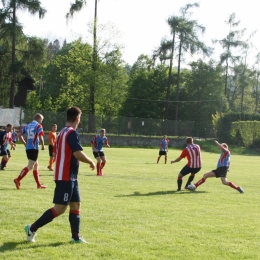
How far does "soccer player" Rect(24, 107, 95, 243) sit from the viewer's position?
6.15 meters

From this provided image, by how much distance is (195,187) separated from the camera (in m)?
13.5

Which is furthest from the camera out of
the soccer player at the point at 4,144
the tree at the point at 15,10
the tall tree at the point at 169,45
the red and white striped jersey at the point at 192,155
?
the tall tree at the point at 169,45

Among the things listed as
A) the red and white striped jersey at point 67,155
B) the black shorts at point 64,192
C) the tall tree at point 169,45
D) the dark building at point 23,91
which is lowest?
the black shorts at point 64,192

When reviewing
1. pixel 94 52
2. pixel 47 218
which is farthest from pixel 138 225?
pixel 94 52

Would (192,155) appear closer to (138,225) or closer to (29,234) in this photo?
(138,225)

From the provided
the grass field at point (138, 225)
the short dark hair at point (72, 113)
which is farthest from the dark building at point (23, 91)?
the short dark hair at point (72, 113)

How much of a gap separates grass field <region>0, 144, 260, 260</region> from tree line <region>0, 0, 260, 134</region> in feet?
101

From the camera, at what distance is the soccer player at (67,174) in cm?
615

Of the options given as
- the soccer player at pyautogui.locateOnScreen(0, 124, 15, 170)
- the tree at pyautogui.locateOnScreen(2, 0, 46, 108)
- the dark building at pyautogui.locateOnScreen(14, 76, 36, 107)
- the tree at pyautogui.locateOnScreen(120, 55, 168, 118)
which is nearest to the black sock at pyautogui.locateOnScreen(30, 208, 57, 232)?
the soccer player at pyautogui.locateOnScreen(0, 124, 15, 170)

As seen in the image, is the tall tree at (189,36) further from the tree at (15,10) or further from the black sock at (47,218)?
the black sock at (47,218)

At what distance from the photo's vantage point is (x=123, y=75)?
184 feet

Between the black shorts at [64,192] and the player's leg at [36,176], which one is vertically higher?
the black shorts at [64,192]

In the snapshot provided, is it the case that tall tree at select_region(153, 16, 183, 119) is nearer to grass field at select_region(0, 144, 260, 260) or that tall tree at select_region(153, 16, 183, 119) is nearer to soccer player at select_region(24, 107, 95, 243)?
grass field at select_region(0, 144, 260, 260)

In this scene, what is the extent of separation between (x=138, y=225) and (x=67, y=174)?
2.19 m
